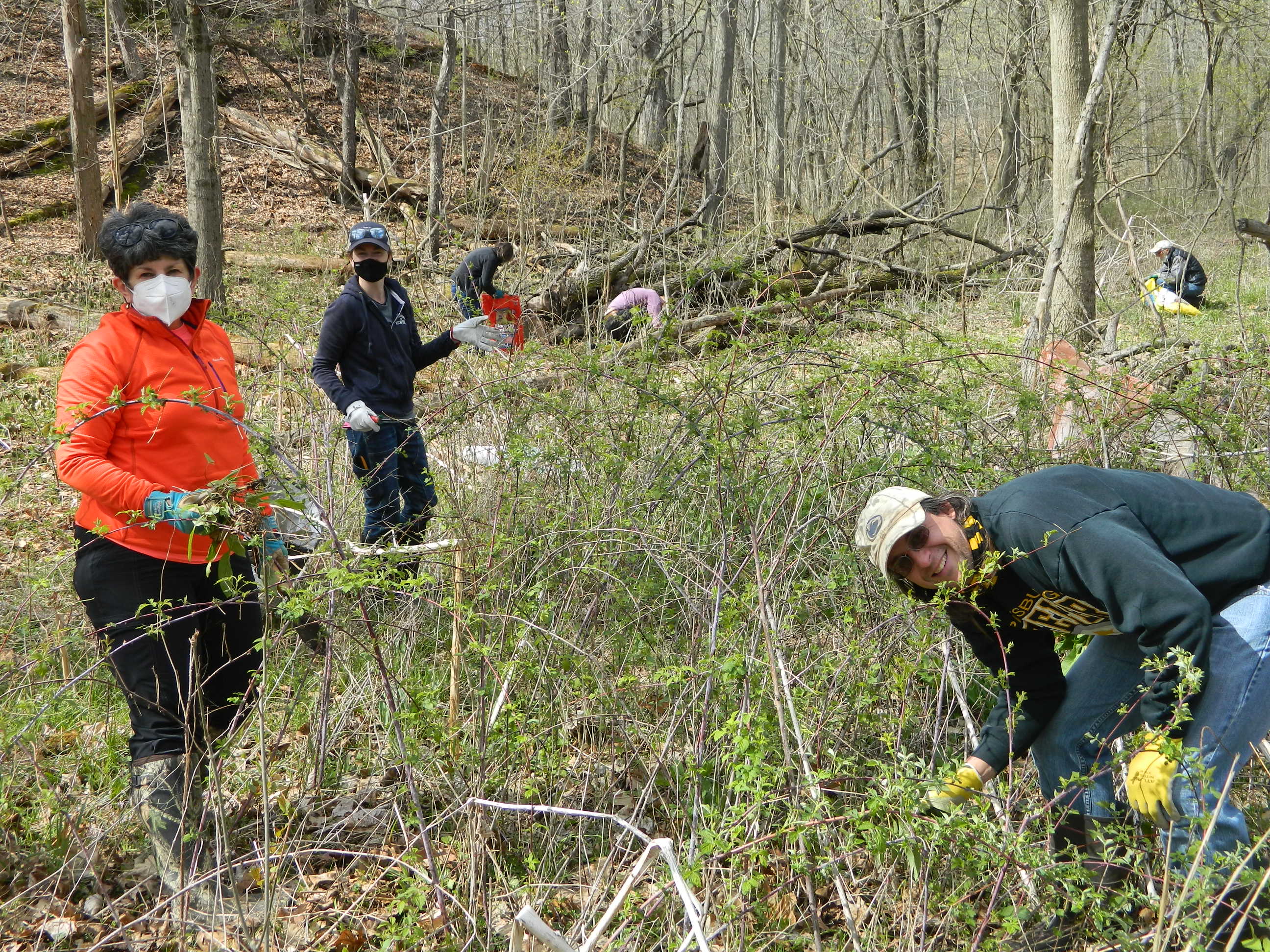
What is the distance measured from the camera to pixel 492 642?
2707mm

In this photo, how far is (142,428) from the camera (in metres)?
2.51

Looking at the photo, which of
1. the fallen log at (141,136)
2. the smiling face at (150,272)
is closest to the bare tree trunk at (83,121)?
the fallen log at (141,136)

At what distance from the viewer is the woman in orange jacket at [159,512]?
2.34m

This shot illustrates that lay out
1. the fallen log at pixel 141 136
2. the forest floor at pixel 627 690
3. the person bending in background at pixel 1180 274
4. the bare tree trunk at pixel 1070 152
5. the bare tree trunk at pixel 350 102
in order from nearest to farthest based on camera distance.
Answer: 1. the forest floor at pixel 627 690
2. the bare tree trunk at pixel 1070 152
3. the person bending in background at pixel 1180 274
4. the bare tree trunk at pixel 350 102
5. the fallen log at pixel 141 136

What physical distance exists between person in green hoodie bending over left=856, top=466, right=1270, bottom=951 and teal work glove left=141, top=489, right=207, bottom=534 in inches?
59.7

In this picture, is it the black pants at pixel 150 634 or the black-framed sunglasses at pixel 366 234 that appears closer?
the black pants at pixel 150 634

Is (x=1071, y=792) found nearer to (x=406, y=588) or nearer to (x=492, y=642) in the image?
(x=492, y=642)

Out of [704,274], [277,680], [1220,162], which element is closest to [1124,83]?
[704,274]

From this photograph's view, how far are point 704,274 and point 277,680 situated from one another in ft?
7.50

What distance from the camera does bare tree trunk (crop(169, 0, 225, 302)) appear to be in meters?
6.66

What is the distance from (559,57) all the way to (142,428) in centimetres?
1571

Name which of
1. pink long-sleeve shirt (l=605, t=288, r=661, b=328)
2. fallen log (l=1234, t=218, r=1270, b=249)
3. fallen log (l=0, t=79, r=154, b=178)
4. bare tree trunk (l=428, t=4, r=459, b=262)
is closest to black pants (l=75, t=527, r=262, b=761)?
pink long-sleeve shirt (l=605, t=288, r=661, b=328)

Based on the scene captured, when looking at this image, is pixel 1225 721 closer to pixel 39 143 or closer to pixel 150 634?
pixel 150 634

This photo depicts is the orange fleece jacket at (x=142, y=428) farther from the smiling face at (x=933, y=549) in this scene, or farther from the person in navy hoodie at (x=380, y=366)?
the smiling face at (x=933, y=549)
